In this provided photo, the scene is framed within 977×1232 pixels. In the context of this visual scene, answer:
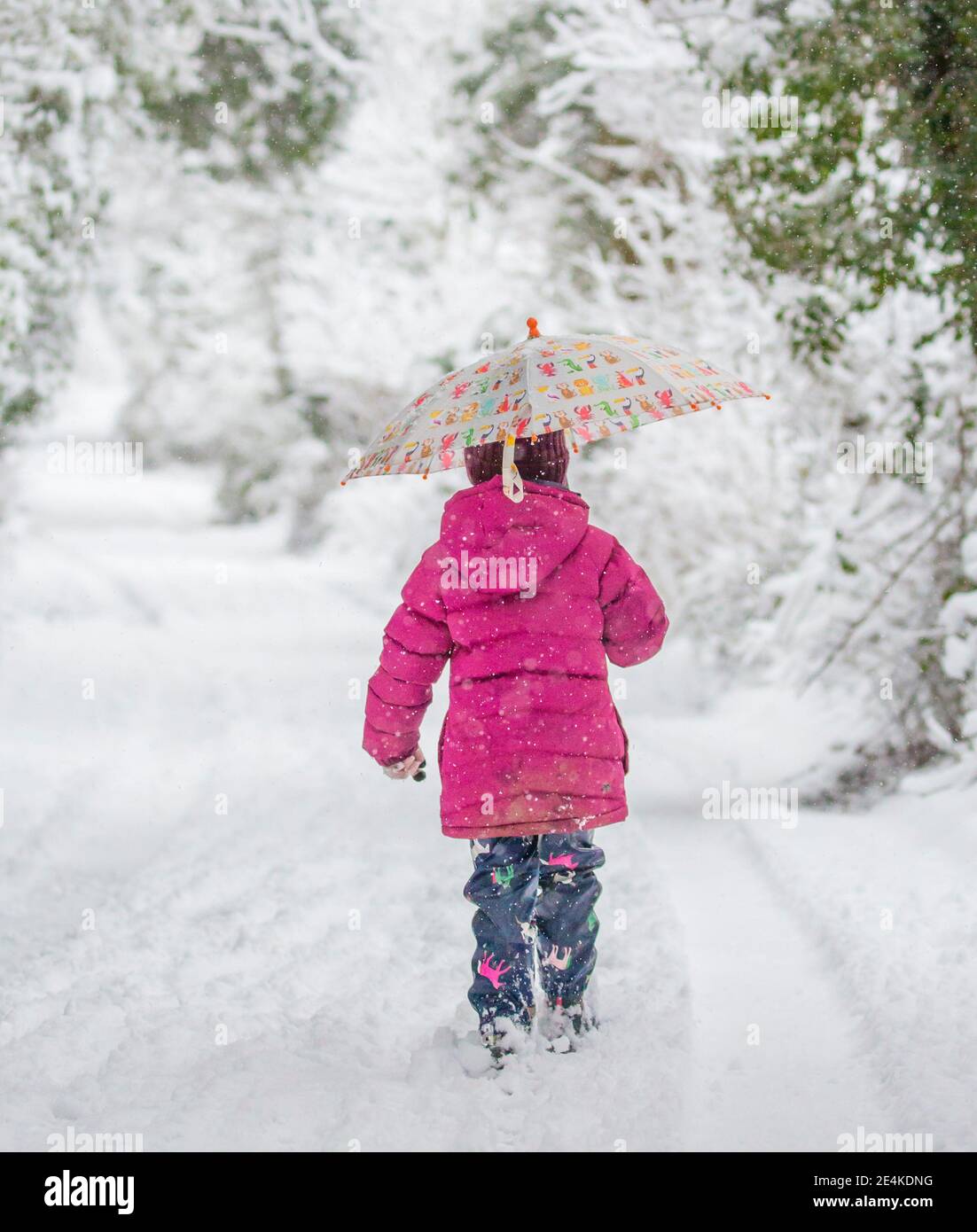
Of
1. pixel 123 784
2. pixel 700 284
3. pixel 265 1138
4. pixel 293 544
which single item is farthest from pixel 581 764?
pixel 293 544

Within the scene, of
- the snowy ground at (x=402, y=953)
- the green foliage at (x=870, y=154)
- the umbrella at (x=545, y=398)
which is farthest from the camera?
the green foliage at (x=870, y=154)

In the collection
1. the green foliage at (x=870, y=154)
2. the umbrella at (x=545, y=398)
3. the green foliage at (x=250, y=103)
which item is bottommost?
the umbrella at (x=545, y=398)

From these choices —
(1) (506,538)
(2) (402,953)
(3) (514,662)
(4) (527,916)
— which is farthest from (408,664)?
(2) (402,953)

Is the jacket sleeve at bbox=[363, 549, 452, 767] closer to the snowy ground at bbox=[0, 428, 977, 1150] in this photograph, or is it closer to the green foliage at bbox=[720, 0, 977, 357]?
the snowy ground at bbox=[0, 428, 977, 1150]

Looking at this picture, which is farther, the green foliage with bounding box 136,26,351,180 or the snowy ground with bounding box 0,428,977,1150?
the green foliage with bounding box 136,26,351,180

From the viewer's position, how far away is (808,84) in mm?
6461

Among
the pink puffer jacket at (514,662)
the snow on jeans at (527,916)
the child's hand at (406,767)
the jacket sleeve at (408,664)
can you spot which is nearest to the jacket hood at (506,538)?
the pink puffer jacket at (514,662)

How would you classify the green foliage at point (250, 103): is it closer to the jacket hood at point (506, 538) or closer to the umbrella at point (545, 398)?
the umbrella at point (545, 398)

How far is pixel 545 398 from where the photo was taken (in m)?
3.41

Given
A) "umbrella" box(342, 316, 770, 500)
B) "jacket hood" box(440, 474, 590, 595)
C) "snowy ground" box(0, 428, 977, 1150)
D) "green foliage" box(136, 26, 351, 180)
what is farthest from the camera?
"green foliage" box(136, 26, 351, 180)


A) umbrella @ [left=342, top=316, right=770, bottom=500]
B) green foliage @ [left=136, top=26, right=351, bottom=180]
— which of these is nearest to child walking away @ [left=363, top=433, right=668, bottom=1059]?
umbrella @ [left=342, top=316, right=770, bottom=500]

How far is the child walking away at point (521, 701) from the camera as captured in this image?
3.52m

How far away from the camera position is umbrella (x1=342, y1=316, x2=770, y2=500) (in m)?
3.40

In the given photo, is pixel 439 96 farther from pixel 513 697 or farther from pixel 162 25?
pixel 513 697
